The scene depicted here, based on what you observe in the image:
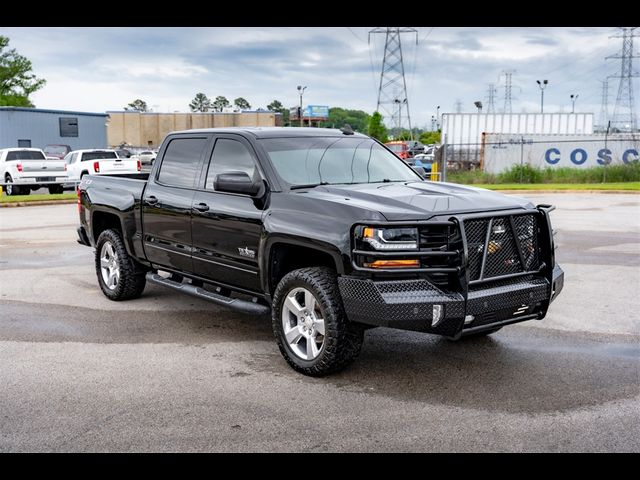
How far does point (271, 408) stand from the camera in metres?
4.93

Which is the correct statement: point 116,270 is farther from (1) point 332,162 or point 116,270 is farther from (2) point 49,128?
(2) point 49,128

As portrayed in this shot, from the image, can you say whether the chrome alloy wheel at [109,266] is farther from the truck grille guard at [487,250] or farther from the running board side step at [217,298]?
the truck grille guard at [487,250]

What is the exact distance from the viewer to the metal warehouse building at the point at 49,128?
4753cm

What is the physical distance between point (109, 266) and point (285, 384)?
3.96 m

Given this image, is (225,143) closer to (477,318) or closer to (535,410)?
(477,318)

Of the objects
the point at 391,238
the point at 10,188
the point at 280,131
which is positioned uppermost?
the point at 280,131

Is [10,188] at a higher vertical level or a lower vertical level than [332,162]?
lower

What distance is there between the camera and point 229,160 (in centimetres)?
674

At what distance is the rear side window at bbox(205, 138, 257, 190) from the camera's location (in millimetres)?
6511

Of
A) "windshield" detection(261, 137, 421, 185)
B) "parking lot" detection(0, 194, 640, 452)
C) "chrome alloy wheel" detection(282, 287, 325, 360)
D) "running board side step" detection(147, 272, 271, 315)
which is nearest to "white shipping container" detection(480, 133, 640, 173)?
"parking lot" detection(0, 194, 640, 452)

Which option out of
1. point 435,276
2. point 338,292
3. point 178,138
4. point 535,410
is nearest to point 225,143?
point 178,138

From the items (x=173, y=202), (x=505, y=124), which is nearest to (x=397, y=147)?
(x=505, y=124)

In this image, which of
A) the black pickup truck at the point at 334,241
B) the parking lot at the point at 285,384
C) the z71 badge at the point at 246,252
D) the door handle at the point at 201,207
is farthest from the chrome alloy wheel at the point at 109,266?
the z71 badge at the point at 246,252

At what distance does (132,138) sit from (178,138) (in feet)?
A: 322
